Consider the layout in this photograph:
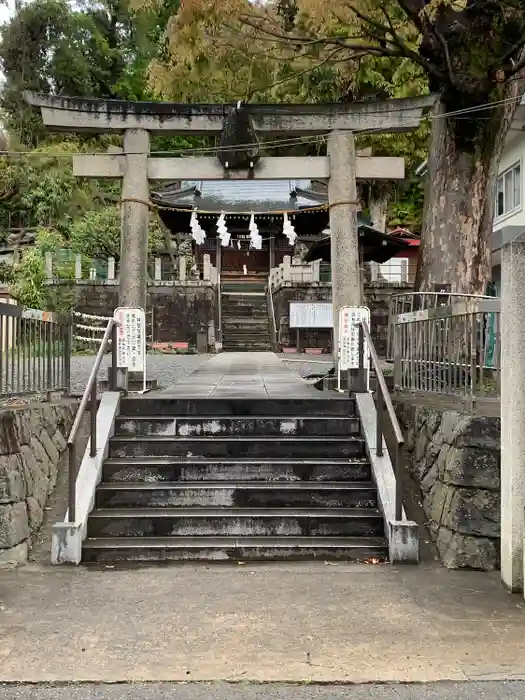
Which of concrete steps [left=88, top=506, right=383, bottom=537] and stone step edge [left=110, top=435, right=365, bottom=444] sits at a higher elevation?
stone step edge [left=110, top=435, right=365, bottom=444]

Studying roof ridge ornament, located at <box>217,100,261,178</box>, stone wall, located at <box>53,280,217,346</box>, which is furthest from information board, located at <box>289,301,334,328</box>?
roof ridge ornament, located at <box>217,100,261,178</box>

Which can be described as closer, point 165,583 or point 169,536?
point 165,583

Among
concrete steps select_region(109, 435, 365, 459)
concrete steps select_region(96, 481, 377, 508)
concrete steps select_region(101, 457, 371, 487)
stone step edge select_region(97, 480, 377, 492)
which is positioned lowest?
concrete steps select_region(96, 481, 377, 508)

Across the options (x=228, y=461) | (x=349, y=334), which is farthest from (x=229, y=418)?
(x=349, y=334)

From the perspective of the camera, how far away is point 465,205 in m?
9.30

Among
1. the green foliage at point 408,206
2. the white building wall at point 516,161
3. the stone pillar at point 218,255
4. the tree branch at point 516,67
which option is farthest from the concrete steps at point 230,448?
the green foliage at point 408,206

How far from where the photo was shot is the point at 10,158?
101 feet

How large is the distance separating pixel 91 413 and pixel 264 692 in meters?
3.53

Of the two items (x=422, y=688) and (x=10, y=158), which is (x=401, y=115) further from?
(x=10, y=158)

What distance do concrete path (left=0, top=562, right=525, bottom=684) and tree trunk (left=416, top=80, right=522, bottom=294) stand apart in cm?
530

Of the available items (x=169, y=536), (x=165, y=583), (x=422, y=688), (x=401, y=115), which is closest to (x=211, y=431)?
(x=169, y=536)

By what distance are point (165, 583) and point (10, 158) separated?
30.5 meters

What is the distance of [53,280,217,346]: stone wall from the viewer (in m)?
25.1

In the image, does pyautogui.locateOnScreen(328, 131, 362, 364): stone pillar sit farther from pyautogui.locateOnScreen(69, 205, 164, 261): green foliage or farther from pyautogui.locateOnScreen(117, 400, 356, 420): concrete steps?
pyautogui.locateOnScreen(69, 205, 164, 261): green foliage
